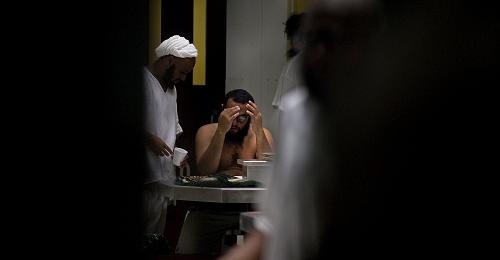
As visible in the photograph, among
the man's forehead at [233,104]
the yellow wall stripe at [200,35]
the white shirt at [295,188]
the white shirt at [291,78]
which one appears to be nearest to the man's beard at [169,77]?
the man's forehead at [233,104]

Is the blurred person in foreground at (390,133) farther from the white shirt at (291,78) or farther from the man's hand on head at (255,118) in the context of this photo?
the man's hand on head at (255,118)

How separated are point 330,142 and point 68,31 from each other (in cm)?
56

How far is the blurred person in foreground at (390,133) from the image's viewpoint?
0.65 m

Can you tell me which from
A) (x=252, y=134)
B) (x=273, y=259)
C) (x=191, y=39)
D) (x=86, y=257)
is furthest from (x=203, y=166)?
(x=273, y=259)

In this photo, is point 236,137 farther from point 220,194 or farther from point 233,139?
point 220,194

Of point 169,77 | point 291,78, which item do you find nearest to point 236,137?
point 169,77

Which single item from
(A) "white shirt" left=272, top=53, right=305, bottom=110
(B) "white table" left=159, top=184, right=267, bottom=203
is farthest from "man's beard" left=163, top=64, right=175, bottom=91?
(B) "white table" left=159, top=184, right=267, bottom=203

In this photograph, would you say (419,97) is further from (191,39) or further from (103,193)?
(191,39)

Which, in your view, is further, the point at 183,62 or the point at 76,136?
the point at 183,62

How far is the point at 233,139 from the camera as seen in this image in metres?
3.28

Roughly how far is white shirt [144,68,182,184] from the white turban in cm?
19

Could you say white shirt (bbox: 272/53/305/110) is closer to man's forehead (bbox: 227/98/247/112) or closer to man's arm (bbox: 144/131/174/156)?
man's forehead (bbox: 227/98/247/112)

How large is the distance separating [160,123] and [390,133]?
2494 millimetres

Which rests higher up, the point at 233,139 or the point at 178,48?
the point at 178,48
